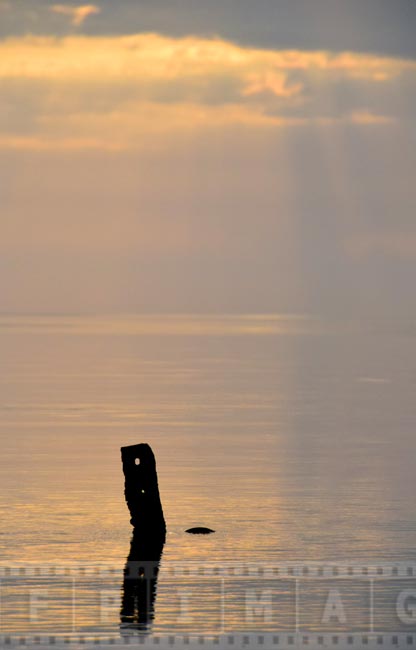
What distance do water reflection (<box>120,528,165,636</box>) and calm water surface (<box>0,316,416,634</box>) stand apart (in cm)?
21

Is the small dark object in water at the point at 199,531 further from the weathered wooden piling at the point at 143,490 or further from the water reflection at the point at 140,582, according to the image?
the water reflection at the point at 140,582

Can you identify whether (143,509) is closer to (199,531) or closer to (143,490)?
(143,490)

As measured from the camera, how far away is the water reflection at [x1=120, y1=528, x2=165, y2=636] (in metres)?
26.2

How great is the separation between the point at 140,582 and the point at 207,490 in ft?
47.1

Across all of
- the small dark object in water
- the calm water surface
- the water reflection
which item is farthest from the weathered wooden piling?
the small dark object in water

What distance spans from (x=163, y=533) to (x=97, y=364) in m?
107

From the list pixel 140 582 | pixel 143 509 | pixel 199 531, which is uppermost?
pixel 143 509

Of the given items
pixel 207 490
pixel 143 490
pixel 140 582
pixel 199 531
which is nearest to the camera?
pixel 140 582

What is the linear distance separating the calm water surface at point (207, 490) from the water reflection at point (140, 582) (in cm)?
21

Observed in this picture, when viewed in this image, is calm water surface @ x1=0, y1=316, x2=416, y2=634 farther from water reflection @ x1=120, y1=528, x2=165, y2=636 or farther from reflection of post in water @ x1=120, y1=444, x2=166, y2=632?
reflection of post in water @ x1=120, y1=444, x2=166, y2=632

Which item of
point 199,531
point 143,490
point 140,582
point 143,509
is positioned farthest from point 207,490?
point 140,582

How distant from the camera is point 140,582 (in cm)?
2945

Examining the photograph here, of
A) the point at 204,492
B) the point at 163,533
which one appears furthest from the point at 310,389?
the point at 163,533

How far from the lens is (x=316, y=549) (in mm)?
33781
